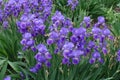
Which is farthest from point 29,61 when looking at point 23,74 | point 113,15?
point 113,15

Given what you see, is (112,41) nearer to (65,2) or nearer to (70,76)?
(70,76)

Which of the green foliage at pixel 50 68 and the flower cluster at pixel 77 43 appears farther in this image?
the green foliage at pixel 50 68

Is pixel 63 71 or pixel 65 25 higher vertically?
pixel 65 25

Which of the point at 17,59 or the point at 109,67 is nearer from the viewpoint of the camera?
the point at 109,67

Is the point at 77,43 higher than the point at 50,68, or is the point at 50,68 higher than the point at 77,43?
the point at 77,43

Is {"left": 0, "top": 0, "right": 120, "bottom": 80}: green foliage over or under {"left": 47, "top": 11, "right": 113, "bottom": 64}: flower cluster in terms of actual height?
under

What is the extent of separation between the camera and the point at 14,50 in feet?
12.1

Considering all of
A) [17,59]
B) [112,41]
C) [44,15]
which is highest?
[44,15]

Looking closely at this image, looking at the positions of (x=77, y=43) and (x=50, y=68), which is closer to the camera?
(x=77, y=43)

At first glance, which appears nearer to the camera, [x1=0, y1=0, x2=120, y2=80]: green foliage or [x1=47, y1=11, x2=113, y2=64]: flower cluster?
[x1=47, y1=11, x2=113, y2=64]: flower cluster

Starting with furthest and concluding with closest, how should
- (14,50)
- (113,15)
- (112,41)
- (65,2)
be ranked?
(65,2) < (113,15) < (14,50) < (112,41)

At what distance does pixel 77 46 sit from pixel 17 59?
1.23 metres

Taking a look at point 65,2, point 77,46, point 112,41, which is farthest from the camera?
point 65,2

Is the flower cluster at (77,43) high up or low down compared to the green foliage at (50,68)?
up
